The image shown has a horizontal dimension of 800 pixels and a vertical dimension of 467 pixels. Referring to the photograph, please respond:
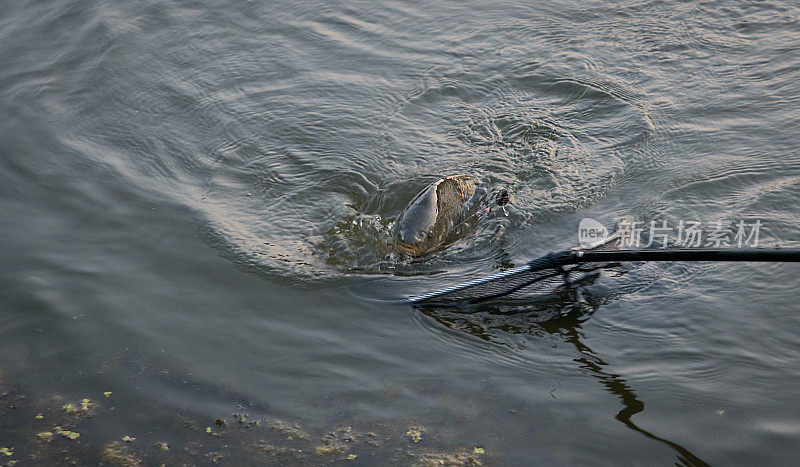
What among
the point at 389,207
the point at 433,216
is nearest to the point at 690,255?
the point at 433,216

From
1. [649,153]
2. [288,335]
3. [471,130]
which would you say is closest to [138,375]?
[288,335]

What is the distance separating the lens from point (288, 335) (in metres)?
4.89

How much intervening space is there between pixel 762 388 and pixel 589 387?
1.07m

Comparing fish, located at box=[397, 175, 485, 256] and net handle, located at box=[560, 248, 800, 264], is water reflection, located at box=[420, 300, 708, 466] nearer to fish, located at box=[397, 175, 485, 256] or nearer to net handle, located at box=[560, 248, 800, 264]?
fish, located at box=[397, 175, 485, 256]

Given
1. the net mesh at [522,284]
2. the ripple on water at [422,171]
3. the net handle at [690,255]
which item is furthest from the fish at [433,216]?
the net handle at [690,255]

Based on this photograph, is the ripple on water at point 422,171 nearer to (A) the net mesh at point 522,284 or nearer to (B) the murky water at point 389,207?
(B) the murky water at point 389,207

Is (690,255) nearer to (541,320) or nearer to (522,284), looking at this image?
(522,284)

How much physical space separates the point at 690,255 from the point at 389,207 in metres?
3.20

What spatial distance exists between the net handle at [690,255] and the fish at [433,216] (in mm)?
1602

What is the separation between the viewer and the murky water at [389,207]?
14.1 feet

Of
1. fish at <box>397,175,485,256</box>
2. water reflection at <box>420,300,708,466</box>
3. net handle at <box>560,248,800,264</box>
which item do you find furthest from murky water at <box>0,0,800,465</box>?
net handle at <box>560,248,800,264</box>

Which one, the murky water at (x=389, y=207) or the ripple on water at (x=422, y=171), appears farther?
the ripple on water at (x=422, y=171)

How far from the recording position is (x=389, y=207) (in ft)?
21.0

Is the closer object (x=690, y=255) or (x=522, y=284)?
(x=690, y=255)
